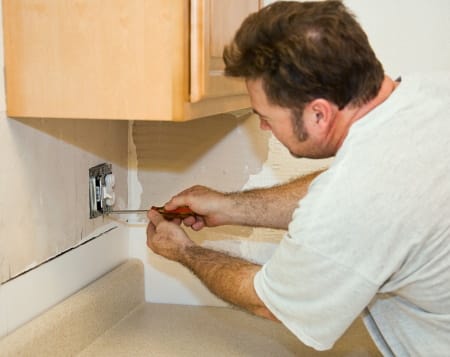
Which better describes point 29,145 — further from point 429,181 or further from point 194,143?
point 429,181

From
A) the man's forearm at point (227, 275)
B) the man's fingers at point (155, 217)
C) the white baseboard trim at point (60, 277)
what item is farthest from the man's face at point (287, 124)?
the white baseboard trim at point (60, 277)

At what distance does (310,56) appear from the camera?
100 cm

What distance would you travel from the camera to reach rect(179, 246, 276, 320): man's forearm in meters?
1.12

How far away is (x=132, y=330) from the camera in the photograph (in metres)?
1.61

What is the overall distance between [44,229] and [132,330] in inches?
16.0

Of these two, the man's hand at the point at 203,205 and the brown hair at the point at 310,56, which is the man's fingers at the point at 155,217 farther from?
the brown hair at the point at 310,56

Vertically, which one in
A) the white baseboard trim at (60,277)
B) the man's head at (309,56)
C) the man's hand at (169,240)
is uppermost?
the man's head at (309,56)

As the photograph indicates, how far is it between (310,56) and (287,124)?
14 centimetres

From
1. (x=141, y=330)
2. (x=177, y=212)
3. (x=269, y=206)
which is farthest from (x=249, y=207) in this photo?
(x=141, y=330)

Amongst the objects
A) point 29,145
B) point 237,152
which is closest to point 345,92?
point 29,145

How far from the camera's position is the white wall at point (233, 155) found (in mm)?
1703

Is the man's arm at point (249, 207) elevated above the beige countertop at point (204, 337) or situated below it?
above

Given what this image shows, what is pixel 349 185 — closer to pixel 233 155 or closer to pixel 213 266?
pixel 213 266

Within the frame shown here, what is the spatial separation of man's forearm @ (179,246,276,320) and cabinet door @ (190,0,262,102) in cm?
30
